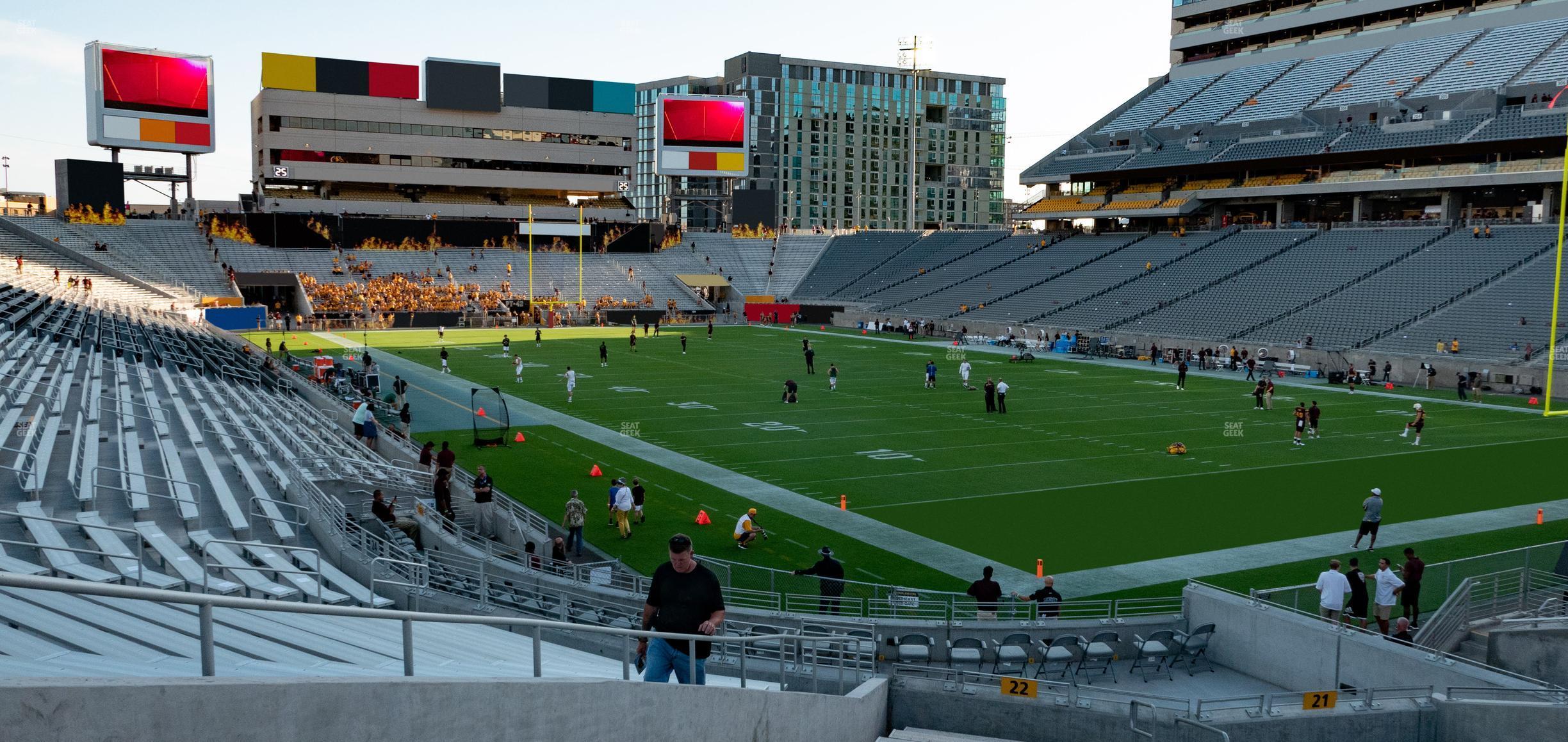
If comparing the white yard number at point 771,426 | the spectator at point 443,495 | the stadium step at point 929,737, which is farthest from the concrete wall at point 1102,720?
the white yard number at point 771,426

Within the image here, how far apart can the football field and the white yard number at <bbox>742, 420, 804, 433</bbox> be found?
0.14 metres

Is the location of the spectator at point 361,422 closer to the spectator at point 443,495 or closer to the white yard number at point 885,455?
the spectator at point 443,495

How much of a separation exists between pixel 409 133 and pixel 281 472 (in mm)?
73145

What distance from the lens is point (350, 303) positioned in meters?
66.9

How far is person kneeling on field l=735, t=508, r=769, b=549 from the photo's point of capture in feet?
58.4

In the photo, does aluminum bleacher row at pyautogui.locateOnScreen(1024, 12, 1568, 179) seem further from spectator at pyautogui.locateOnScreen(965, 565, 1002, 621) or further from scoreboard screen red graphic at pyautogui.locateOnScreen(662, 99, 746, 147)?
spectator at pyautogui.locateOnScreen(965, 565, 1002, 621)

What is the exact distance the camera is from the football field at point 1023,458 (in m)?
18.9

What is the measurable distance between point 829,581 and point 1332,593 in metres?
5.69

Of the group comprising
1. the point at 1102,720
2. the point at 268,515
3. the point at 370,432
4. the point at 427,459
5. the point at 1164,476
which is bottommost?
the point at 1102,720

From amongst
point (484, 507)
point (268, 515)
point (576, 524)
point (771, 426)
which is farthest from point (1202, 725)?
point (771, 426)

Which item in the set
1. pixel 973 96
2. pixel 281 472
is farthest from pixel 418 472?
pixel 973 96

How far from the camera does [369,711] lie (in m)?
4.45

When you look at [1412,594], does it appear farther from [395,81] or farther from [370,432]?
[395,81]

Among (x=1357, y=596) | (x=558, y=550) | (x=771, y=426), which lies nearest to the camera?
(x=1357, y=596)
